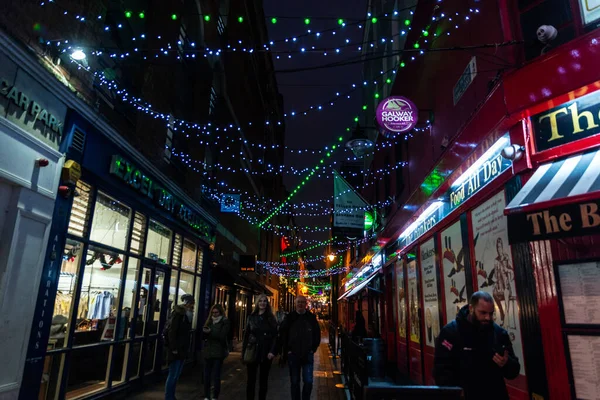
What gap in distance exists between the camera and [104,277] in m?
7.88

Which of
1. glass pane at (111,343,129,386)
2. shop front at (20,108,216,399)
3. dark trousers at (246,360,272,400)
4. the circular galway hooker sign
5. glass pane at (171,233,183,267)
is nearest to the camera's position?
shop front at (20,108,216,399)

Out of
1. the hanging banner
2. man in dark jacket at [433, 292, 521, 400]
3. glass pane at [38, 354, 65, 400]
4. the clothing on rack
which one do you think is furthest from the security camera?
the hanging banner

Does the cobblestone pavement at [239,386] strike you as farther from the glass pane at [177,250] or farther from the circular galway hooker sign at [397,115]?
the circular galway hooker sign at [397,115]

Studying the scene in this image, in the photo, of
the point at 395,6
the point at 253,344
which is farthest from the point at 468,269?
the point at 395,6

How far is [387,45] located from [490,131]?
1353cm

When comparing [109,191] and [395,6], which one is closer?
[109,191]

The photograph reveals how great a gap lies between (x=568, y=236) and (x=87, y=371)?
7.84 meters

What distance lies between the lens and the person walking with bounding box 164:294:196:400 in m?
6.61

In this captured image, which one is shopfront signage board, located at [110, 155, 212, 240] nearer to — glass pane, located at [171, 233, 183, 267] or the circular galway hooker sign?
glass pane, located at [171, 233, 183, 267]

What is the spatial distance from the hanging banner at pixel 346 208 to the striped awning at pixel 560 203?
9.83 m

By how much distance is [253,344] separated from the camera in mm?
6516

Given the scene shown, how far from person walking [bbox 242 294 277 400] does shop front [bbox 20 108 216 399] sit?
9.71 ft

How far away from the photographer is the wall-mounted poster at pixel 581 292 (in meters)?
3.95

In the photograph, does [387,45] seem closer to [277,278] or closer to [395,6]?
[395,6]
